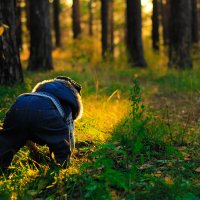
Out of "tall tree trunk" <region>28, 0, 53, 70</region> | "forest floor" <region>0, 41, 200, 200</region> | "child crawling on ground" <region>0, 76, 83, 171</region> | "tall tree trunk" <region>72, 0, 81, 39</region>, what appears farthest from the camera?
"tall tree trunk" <region>72, 0, 81, 39</region>

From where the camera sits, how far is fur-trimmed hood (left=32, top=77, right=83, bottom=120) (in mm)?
4438

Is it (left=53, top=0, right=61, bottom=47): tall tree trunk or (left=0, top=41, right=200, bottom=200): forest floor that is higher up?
(left=53, top=0, right=61, bottom=47): tall tree trunk

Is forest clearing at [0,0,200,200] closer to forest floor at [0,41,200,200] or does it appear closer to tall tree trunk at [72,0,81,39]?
forest floor at [0,41,200,200]

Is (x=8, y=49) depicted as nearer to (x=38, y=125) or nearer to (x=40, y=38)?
(x=38, y=125)

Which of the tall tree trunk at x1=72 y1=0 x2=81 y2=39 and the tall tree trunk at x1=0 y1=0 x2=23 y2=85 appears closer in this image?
the tall tree trunk at x1=0 y1=0 x2=23 y2=85

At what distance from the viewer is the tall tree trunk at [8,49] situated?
7926 millimetres

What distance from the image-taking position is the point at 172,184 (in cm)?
376

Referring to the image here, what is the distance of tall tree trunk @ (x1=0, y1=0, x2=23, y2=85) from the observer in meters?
7.93

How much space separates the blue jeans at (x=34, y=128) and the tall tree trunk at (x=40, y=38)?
30.0 feet

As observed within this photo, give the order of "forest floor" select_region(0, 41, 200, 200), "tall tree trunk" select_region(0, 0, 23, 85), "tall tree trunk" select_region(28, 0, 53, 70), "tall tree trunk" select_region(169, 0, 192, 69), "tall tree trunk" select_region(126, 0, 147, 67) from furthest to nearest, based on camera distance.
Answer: "tall tree trunk" select_region(126, 0, 147, 67)
"tall tree trunk" select_region(169, 0, 192, 69)
"tall tree trunk" select_region(28, 0, 53, 70)
"tall tree trunk" select_region(0, 0, 23, 85)
"forest floor" select_region(0, 41, 200, 200)

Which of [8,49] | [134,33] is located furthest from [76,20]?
[8,49]

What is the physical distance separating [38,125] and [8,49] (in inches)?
163

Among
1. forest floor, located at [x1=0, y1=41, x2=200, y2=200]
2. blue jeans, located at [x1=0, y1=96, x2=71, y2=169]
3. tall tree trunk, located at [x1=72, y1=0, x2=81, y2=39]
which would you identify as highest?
tall tree trunk, located at [x1=72, y1=0, x2=81, y2=39]

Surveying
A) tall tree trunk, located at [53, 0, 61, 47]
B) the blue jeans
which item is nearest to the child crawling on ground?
the blue jeans
